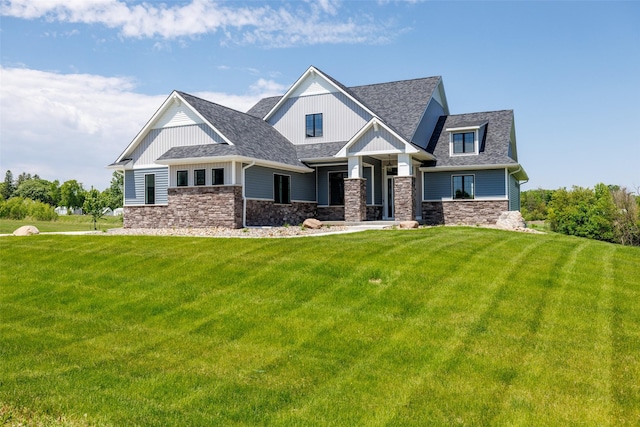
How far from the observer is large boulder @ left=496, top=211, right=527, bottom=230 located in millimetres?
23156

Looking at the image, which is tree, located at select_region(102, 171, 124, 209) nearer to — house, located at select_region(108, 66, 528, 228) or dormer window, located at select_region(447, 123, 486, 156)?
house, located at select_region(108, 66, 528, 228)

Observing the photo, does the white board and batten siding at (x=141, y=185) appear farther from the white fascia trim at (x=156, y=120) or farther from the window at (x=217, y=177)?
the window at (x=217, y=177)

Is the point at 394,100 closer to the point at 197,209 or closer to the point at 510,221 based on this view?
the point at 510,221

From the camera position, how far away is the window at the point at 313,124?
1047 inches

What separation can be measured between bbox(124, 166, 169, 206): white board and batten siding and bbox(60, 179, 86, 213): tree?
4712 centimetres

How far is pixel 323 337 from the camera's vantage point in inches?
301

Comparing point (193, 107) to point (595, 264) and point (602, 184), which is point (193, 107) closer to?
point (595, 264)

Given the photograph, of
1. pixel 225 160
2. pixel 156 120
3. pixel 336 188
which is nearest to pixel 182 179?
pixel 225 160

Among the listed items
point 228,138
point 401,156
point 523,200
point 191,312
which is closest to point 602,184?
point 523,200

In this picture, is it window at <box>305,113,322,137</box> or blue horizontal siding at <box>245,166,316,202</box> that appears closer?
blue horizontal siding at <box>245,166,316,202</box>

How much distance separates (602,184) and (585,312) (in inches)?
1767

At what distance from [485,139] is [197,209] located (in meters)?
15.3

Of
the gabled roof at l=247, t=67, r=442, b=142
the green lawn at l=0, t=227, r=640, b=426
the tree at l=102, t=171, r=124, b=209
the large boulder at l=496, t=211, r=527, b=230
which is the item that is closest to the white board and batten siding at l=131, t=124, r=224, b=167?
the gabled roof at l=247, t=67, r=442, b=142

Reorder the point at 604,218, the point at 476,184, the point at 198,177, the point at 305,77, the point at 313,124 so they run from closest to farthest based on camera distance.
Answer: the point at 198,177, the point at 476,184, the point at 305,77, the point at 313,124, the point at 604,218
